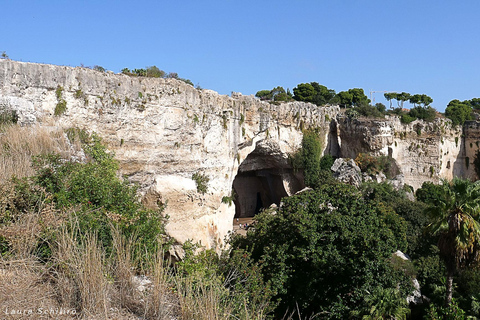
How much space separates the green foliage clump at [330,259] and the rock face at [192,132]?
6.27 m

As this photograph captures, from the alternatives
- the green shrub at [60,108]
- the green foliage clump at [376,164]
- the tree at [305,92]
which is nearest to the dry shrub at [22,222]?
the green shrub at [60,108]

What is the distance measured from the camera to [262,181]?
30.3m

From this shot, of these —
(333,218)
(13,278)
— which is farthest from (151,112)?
(13,278)

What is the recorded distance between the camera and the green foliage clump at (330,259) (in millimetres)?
10461

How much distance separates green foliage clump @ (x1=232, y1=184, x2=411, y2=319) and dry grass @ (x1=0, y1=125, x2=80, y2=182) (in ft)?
22.1

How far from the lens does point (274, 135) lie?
2364 centimetres

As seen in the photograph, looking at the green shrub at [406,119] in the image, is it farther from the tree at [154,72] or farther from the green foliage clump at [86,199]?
the green foliage clump at [86,199]

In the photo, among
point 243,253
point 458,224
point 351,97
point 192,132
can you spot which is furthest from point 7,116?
point 351,97

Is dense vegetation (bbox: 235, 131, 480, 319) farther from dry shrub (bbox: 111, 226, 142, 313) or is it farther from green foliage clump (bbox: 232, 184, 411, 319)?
dry shrub (bbox: 111, 226, 142, 313)

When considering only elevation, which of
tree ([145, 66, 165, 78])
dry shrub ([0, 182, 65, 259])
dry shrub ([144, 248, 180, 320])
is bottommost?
dry shrub ([144, 248, 180, 320])

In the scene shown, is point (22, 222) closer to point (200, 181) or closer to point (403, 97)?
point (200, 181)

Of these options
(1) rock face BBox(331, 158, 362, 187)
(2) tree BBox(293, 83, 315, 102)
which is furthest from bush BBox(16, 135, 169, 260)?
(2) tree BBox(293, 83, 315, 102)

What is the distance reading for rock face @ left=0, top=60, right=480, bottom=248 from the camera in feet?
43.1

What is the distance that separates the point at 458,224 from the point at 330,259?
12.3 feet
